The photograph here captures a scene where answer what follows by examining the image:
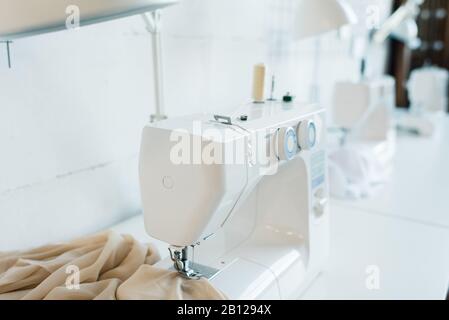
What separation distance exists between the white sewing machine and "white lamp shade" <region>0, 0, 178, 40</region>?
25cm

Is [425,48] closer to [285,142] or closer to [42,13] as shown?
[285,142]

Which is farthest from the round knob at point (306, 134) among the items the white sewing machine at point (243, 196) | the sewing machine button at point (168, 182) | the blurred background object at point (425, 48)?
the blurred background object at point (425, 48)

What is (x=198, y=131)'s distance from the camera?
69 cm

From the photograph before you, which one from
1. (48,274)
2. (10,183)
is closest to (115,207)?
(10,183)

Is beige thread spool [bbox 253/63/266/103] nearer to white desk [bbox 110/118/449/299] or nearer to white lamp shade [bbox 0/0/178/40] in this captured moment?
white lamp shade [bbox 0/0/178/40]

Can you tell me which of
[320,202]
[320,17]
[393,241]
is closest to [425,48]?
[320,17]

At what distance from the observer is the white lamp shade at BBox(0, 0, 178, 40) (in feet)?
2.40

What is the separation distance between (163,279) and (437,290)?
2.09 feet

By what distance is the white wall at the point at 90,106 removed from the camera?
101 centimetres

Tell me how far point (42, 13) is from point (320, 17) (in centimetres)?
110

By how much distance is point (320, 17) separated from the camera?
1547 mm

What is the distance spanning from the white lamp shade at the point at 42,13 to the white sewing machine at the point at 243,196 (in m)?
0.25

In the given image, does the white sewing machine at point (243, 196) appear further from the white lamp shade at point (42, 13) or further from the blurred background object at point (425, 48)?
the blurred background object at point (425, 48)
